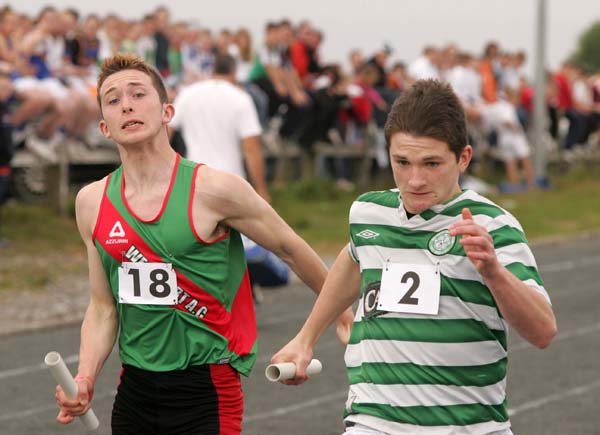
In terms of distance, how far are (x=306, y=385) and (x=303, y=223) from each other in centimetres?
771

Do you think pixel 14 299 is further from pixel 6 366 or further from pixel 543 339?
pixel 543 339

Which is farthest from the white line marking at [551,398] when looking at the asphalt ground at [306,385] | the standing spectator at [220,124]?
the standing spectator at [220,124]

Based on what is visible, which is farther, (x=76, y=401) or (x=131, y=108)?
(x=131, y=108)

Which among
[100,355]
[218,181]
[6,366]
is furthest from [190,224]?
[6,366]

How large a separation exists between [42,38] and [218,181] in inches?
396

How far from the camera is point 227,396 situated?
4.29 metres

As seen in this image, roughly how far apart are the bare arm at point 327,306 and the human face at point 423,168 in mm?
420

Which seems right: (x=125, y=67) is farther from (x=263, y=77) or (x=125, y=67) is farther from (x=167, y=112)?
(x=263, y=77)

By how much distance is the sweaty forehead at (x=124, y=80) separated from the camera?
4.34 metres

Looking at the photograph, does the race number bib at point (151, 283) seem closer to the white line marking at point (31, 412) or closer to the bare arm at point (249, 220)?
the bare arm at point (249, 220)

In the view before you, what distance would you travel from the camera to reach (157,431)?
4.24m

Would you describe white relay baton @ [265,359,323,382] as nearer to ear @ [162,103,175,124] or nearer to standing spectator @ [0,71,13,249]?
ear @ [162,103,175,124]

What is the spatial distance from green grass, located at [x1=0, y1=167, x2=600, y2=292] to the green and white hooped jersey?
838 cm

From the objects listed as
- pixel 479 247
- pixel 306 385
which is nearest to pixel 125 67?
pixel 479 247
